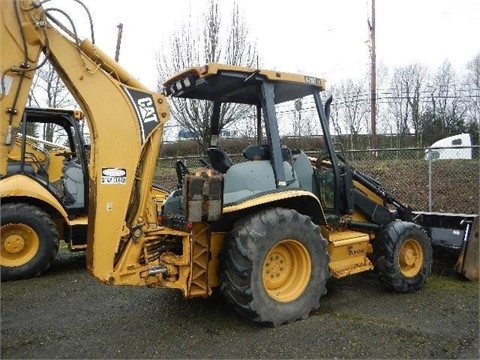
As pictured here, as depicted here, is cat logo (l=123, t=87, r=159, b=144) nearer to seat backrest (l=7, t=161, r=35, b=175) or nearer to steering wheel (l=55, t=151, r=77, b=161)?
seat backrest (l=7, t=161, r=35, b=175)

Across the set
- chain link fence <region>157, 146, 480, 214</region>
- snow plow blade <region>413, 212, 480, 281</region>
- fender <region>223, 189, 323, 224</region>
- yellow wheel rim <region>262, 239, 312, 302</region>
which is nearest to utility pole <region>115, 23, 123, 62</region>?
chain link fence <region>157, 146, 480, 214</region>

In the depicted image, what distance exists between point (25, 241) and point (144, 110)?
3.48 meters

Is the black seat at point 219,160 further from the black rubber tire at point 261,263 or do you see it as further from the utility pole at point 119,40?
the utility pole at point 119,40

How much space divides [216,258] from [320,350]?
1242 mm

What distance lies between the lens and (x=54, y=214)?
661cm

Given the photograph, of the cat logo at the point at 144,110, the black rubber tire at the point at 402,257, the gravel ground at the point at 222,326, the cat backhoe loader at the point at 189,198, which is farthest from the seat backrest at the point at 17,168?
the black rubber tire at the point at 402,257

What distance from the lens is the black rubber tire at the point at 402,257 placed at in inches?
199

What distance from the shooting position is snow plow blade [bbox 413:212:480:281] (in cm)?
543

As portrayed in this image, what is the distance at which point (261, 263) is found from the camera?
12.8ft

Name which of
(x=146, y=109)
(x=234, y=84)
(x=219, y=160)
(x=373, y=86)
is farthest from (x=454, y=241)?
(x=373, y=86)

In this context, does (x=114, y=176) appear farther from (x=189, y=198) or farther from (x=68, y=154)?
(x=68, y=154)

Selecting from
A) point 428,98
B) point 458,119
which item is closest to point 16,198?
point 458,119

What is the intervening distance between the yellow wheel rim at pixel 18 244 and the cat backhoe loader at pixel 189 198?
258cm

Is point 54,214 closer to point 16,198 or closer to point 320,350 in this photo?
point 16,198
